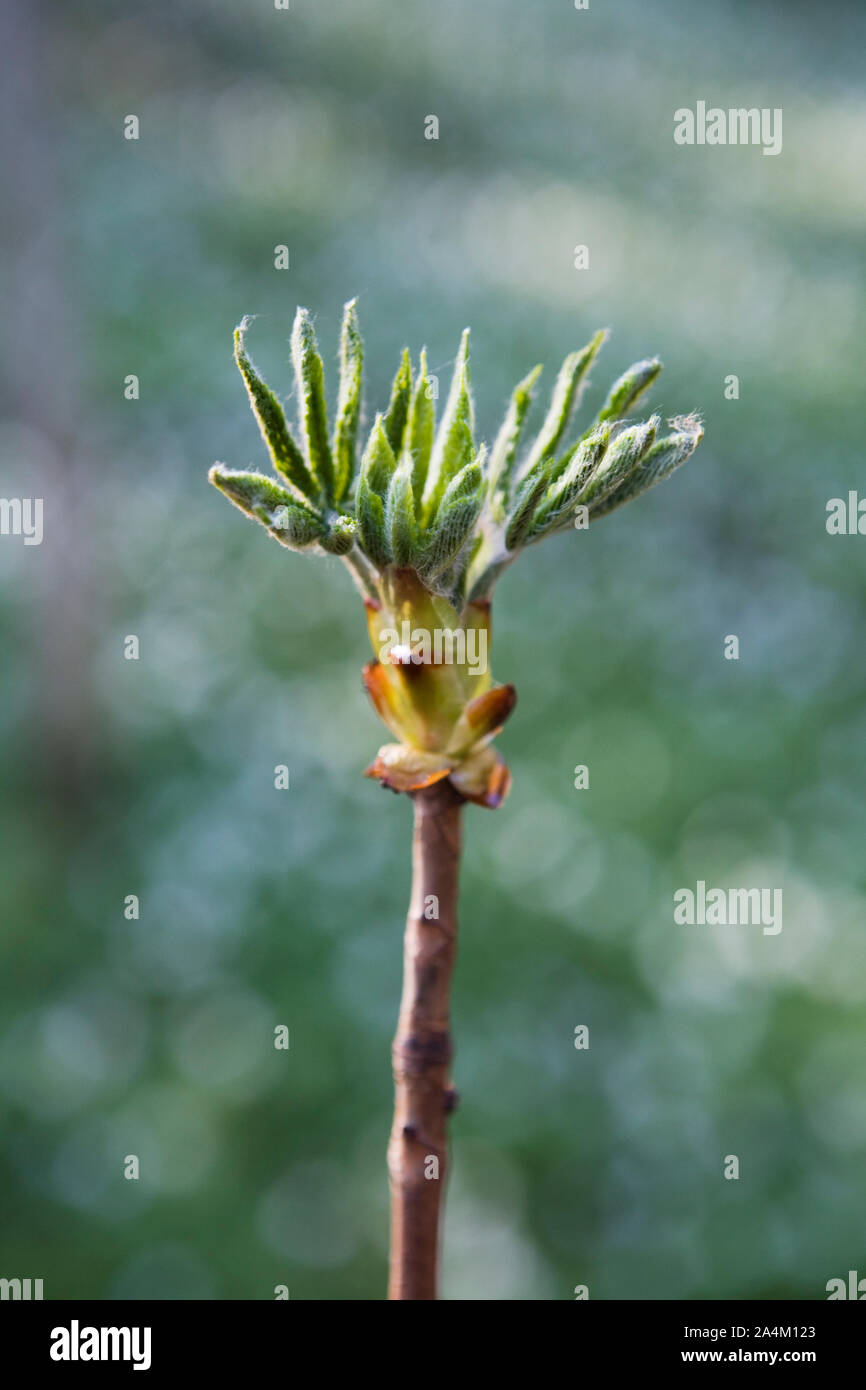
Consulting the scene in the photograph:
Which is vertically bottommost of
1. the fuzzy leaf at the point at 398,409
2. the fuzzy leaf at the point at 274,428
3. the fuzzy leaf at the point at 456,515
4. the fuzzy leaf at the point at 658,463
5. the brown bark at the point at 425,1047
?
the brown bark at the point at 425,1047

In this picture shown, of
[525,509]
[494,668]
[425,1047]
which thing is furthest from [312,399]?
[494,668]

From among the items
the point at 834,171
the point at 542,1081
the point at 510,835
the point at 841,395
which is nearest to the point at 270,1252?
the point at 542,1081

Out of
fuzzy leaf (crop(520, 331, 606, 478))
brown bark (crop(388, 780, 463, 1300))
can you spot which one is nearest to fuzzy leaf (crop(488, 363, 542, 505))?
fuzzy leaf (crop(520, 331, 606, 478))

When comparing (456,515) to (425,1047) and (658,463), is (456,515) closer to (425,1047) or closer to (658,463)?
(658,463)

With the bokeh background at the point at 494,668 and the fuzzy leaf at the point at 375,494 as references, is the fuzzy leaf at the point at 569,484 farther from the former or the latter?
the bokeh background at the point at 494,668

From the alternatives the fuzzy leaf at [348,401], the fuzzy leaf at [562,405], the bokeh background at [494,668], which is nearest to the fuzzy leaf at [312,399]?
the fuzzy leaf at [348,401]
